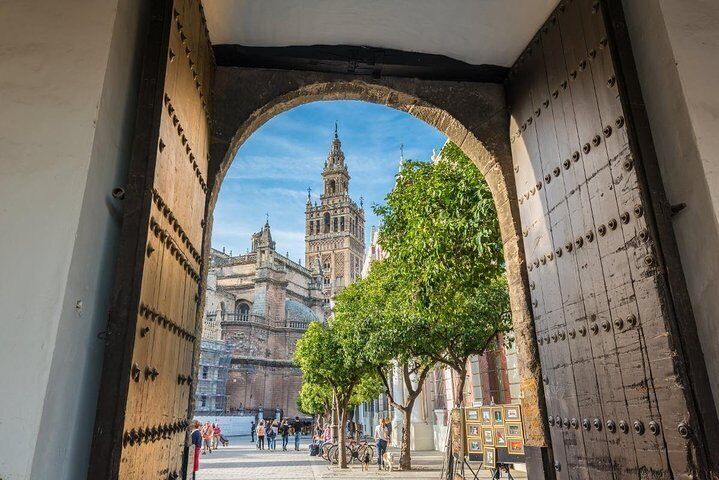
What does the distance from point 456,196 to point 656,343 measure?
4.81 metres

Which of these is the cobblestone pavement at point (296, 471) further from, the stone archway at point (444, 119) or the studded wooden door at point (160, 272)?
the studded wooden door at point (160, 272)

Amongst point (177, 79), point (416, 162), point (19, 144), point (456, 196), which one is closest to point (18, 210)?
point (19, 144)

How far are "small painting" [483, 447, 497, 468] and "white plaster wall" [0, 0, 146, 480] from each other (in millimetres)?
7441

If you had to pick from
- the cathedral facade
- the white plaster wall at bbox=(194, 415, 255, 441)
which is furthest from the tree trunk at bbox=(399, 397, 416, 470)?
the cathedral facade

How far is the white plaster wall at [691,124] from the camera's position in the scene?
7.17 feet

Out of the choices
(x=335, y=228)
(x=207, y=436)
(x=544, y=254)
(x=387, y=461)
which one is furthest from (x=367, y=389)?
(x=335, y=228)

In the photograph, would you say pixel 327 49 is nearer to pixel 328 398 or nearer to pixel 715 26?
pixel 715 26

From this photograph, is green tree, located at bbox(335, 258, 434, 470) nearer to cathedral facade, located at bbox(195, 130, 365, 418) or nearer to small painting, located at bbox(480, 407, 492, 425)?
small painting, located at bbox(480, 407, 492, 425)

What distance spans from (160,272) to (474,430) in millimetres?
7608

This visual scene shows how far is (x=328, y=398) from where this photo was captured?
2631 centimetres

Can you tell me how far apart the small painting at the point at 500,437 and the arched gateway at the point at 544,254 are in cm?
491

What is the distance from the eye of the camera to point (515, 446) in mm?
7852

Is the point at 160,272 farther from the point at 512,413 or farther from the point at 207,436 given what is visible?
the point at 207,436

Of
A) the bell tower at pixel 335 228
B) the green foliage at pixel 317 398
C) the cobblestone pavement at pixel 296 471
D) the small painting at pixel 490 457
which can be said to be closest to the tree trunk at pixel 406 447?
the cobblestone pavement at pixel 296 471
